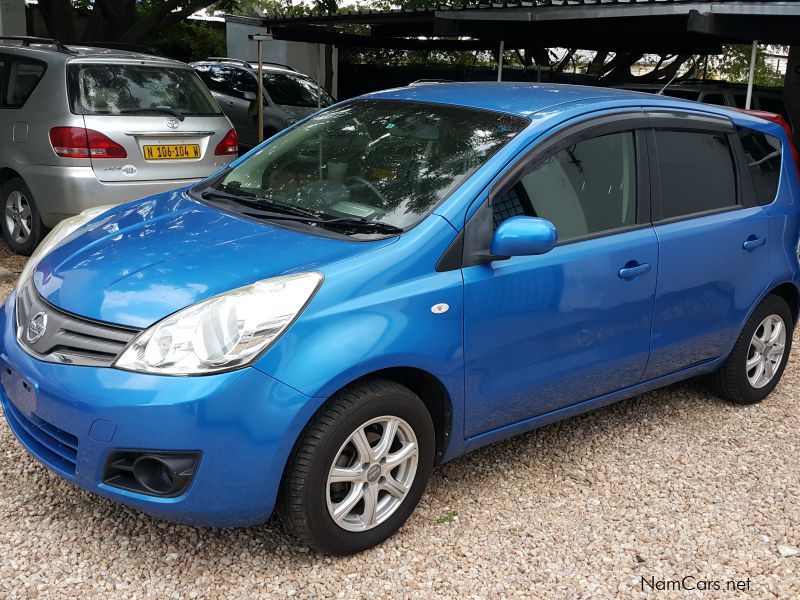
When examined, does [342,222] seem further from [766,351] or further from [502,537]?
[766,351]

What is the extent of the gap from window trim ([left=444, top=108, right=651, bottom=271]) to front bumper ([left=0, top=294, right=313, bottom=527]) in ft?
A: 2.82

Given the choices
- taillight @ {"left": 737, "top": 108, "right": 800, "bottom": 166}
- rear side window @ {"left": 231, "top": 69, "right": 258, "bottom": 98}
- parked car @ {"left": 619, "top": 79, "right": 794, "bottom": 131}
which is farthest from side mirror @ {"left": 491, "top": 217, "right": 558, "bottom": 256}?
rear side window @ {"left": 231, "top": 69, "right": 258, "bottom": 98}

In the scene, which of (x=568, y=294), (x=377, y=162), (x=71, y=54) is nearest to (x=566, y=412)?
(x=568, y=294)

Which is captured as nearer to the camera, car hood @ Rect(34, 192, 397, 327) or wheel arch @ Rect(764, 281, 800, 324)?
car hood @ Rect(34, 192, 397, 327)

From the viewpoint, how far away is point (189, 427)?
2637 millimetres

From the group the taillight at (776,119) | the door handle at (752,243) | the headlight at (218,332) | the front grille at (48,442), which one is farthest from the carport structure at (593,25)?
the front grille at (48,442)

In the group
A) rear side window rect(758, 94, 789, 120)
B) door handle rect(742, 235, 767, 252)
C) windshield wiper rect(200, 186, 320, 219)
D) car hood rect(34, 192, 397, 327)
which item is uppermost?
windshield wiper rect(200, 186, 320, 219)

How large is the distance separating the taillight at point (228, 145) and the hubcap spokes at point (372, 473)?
4771mm

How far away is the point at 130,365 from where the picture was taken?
8.91 ft

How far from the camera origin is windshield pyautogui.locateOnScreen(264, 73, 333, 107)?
13867mm

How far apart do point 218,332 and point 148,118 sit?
4.53 meters

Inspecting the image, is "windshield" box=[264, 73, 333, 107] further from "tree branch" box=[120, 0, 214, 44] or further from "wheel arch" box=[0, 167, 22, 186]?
"wheel arch" box=[0, 167, 22, 186]

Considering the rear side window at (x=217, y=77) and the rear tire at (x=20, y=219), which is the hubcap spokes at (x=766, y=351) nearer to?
the rear tire at (x=20, y=219)

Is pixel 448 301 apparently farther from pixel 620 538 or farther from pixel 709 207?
pixel 709 207
